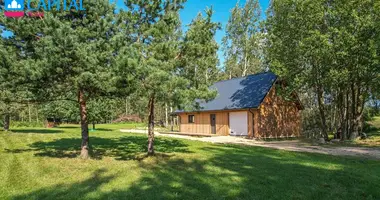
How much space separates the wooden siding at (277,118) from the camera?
20.5 metres

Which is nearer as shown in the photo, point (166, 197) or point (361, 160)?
point (166, 197)

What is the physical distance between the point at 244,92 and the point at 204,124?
463cm

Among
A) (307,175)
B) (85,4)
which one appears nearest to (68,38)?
(85,4)

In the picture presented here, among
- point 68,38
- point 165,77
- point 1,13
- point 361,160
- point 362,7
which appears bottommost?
point 361,160

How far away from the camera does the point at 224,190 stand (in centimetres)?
579

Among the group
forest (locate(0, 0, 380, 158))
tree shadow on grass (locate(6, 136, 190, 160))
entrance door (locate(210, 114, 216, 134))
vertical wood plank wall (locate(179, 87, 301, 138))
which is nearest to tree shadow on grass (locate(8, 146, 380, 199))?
forest (locate(0, 0, 380, 158))

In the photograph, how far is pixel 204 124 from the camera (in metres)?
24.6

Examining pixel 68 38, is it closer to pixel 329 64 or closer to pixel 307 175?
pixel 307 175

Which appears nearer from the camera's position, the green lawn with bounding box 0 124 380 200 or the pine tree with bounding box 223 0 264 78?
the green lawn with bounding box 0 124 380 200

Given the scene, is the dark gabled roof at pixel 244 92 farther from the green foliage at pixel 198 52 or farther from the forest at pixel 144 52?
the green foliage at pixel 198 52

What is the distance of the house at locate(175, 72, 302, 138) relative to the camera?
20.4 m

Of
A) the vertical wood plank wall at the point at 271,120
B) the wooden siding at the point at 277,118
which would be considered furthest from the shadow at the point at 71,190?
the wooden siding at the point at 277,118

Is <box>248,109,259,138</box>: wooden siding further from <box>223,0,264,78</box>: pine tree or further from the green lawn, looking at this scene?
<box>223,0,264,78</box>: pine tree

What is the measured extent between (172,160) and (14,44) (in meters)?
6.31
